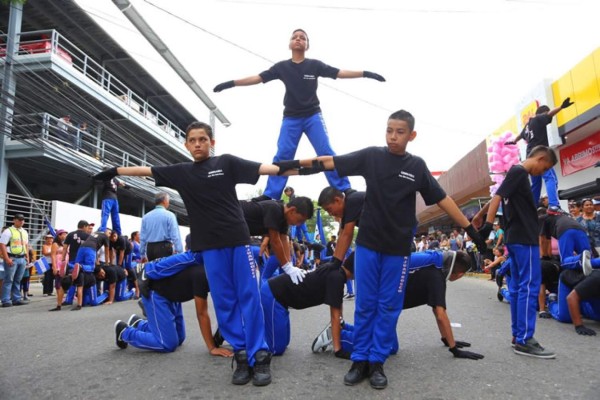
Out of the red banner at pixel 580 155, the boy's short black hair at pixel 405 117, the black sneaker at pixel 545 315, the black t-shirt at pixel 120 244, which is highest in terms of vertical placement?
the red banner at pixel 580 155

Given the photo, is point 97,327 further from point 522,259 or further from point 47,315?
point 522,259

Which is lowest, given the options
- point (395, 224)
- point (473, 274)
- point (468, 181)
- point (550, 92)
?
point (473, 274)

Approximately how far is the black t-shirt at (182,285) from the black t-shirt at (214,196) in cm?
87

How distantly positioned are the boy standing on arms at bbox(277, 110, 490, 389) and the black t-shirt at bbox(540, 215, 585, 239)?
124 inches

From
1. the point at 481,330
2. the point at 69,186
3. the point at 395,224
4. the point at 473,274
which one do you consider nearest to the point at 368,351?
the point at 395,224

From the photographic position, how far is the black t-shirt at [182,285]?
4.26 metres

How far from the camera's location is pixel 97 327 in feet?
19.5

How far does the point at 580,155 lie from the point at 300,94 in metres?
12.0

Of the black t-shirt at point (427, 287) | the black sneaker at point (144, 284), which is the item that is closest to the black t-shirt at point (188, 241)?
the black sneaker at point (144, 284)

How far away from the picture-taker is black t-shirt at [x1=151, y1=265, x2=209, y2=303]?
168 inches

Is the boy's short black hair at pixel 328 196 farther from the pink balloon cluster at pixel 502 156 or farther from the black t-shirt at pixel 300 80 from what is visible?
the pink balloon cluster at pixel 502 156

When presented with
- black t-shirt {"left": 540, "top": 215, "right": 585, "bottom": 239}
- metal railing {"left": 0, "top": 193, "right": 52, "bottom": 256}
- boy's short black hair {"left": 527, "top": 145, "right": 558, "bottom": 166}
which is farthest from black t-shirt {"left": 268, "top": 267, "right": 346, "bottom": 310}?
metal railing {"left": 0, "top": 193, "right": 52, "bottom": 256}

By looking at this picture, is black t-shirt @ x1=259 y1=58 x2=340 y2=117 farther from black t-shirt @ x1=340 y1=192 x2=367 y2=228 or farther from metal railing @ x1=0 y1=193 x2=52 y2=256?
metal railing @ x1=0 y1=193 x2=52 y2=256

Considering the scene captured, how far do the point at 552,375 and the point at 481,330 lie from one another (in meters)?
1.98
